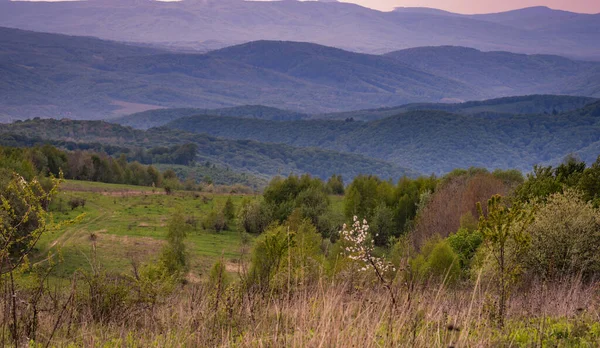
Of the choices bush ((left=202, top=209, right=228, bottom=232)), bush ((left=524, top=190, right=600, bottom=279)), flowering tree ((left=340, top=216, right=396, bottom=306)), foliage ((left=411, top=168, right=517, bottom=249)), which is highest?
flowering tree ((left=340, top=216, right=396, bottom=306))

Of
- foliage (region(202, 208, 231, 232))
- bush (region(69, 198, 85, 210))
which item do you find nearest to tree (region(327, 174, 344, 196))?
foliage (region(202, 208, 231, 232))

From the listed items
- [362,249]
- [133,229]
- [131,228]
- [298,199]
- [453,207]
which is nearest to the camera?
[362,249]

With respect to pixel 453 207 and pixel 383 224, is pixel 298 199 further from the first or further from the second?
pixel 453 207

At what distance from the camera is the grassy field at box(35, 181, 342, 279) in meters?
37.9

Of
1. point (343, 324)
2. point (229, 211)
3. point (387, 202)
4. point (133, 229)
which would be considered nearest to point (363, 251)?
point (343, 324)

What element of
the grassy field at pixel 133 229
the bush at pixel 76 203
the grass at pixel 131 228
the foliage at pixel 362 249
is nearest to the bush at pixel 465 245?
the grassy field at pixel 133 229

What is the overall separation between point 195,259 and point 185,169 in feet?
397

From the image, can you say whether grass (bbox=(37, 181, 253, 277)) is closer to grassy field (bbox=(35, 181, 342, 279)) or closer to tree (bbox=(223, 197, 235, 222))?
grassy field (bbox=(35, 181, 342, 279))

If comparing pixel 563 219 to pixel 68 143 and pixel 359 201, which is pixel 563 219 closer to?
pixel 359 201

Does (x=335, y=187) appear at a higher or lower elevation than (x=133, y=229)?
lower

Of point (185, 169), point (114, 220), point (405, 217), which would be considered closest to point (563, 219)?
point (405, 217)

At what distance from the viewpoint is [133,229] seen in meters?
50.0

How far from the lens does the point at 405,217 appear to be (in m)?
57.2

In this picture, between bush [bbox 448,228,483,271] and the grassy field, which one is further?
the grassy field
